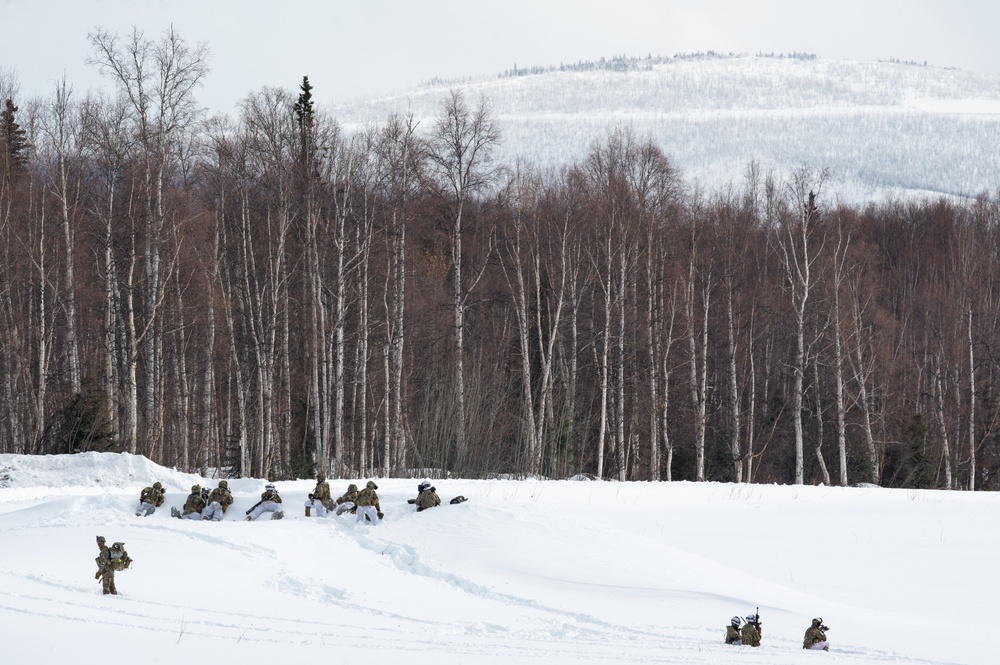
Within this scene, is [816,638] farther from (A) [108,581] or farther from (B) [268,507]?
(B) [268,507]

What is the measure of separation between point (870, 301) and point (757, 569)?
25.0m

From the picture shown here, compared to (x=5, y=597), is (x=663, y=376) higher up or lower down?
higher up

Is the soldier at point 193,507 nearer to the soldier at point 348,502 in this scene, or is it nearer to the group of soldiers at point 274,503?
the group of soldiers at point 274,503

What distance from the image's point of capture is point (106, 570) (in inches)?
397

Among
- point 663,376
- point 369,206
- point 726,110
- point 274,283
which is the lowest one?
point 663,376

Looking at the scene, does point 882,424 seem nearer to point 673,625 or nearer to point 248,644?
point 673,625

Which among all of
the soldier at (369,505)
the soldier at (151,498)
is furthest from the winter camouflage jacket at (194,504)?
the soldier at (369,505)

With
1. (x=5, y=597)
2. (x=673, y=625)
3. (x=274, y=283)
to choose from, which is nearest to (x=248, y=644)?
(x=5, y=597)

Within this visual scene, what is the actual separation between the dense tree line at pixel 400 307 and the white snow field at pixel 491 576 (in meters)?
5.91

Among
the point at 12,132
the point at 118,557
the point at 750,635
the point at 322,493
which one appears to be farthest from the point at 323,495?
the point at 12,132

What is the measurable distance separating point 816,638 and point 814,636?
28 mm

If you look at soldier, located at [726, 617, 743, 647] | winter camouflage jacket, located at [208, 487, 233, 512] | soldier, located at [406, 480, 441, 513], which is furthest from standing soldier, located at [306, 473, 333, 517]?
soldier, located at [726, 617, 743, 647]

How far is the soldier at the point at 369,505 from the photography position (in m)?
15.7

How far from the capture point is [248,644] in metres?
8.14
